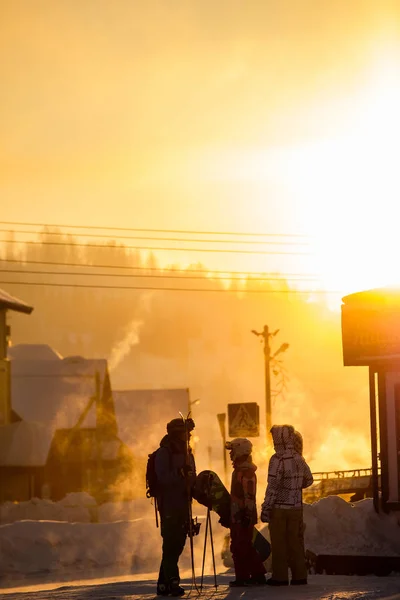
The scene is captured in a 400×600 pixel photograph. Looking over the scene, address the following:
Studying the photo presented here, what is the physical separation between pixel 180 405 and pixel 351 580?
220ft

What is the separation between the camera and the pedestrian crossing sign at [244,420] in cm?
2494

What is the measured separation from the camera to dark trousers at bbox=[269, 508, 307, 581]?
13781 millimetres

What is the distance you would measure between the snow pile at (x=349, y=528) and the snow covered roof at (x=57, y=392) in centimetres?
4405

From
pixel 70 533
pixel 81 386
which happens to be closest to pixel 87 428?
pixel 81 386

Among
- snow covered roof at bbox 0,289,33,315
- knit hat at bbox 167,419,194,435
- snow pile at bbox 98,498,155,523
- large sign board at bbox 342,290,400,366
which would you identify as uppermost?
snow covered roof at bbox 0,289,33,315

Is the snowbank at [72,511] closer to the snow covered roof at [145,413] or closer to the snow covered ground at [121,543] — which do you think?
the snow covered ground at [121,543]

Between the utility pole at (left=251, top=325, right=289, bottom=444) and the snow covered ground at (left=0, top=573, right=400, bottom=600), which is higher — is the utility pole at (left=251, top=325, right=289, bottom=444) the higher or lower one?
the higher one

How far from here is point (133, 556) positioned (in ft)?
98.6

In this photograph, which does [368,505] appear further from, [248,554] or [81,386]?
[81,386]

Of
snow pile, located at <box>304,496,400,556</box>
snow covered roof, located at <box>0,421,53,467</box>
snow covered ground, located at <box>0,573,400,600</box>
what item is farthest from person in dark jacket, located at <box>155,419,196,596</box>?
snow covered roof, located at <box>0,421,53,467</box>

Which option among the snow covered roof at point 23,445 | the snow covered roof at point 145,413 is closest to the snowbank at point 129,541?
the snow covered roof at point 23,445

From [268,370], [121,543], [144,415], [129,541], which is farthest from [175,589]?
[144,415]

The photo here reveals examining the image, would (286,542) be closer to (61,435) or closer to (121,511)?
(121,511)

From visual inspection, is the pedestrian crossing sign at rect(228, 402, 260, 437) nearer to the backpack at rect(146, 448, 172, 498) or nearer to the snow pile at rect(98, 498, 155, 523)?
the backpack at rect(146, 448, 172, 498)
